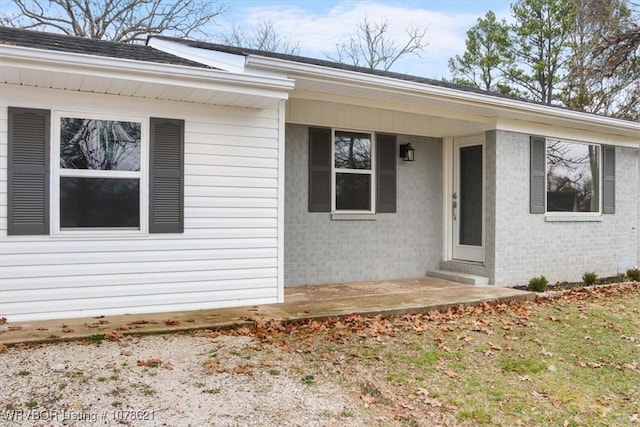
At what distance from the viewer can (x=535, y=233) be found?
26.4 ft

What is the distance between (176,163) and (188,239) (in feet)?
2.67

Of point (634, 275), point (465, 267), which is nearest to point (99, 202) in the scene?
point (465, 267)

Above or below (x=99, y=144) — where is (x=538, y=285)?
below

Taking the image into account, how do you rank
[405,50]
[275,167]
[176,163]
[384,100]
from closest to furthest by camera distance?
1. [176,163]
2. [275,167]
3. [384,100]
4. [405,50]

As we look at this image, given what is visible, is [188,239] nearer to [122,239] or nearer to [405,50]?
[122,239]

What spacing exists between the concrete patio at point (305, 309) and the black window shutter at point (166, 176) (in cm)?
96

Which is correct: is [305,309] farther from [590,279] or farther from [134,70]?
[590,279]

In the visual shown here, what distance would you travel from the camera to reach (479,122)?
7.65 metres

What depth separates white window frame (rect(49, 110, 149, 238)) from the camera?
4926 millimetres

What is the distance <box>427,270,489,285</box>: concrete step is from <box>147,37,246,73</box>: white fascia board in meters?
4.51

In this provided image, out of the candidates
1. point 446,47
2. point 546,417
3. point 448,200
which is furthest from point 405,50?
point 546,417

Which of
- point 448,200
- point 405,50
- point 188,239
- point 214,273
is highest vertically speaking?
point 405,50

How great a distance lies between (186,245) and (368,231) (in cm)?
316

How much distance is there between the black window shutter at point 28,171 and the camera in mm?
4758
